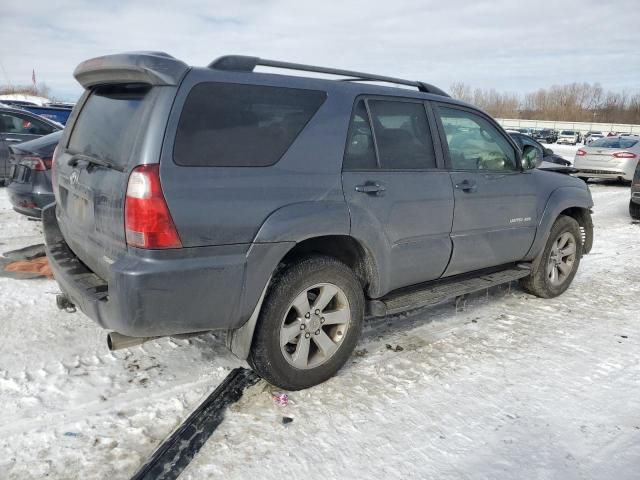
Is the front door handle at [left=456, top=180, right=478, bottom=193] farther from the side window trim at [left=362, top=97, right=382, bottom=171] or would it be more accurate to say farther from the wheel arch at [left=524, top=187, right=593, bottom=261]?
the wheel arch at [left=524, top=187, right=593, bottom=261]

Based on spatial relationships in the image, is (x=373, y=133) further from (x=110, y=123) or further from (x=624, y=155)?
(x=624, y=155)

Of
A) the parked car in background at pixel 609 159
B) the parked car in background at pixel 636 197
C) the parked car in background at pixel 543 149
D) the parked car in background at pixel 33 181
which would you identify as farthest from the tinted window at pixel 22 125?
the parked car in background at pixel 609 159

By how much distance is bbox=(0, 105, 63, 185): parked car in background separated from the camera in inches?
378

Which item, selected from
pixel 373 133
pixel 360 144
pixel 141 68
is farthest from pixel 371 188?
pixel 141 68

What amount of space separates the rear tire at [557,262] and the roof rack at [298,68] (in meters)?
1.89

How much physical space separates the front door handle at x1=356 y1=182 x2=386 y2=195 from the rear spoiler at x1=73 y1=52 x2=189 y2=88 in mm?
1248

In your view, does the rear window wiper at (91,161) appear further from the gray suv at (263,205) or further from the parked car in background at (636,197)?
the parked car in background at (636,197)

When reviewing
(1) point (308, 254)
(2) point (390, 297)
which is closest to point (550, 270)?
(2) point (390, 297)

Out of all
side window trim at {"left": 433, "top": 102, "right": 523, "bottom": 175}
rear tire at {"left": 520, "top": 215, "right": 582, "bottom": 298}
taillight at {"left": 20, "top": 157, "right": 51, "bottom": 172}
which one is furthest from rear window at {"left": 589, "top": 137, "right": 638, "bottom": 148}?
taillight at {"left": 20, "top": 157, "right": 51, "bottom": 172}

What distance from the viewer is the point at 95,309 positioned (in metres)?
2.77

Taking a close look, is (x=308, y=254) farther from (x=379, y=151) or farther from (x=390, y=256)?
(x=379, y=151)

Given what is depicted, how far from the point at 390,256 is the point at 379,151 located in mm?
710

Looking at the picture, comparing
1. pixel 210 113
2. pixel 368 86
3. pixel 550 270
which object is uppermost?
pixel 368 86

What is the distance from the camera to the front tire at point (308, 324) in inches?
118
